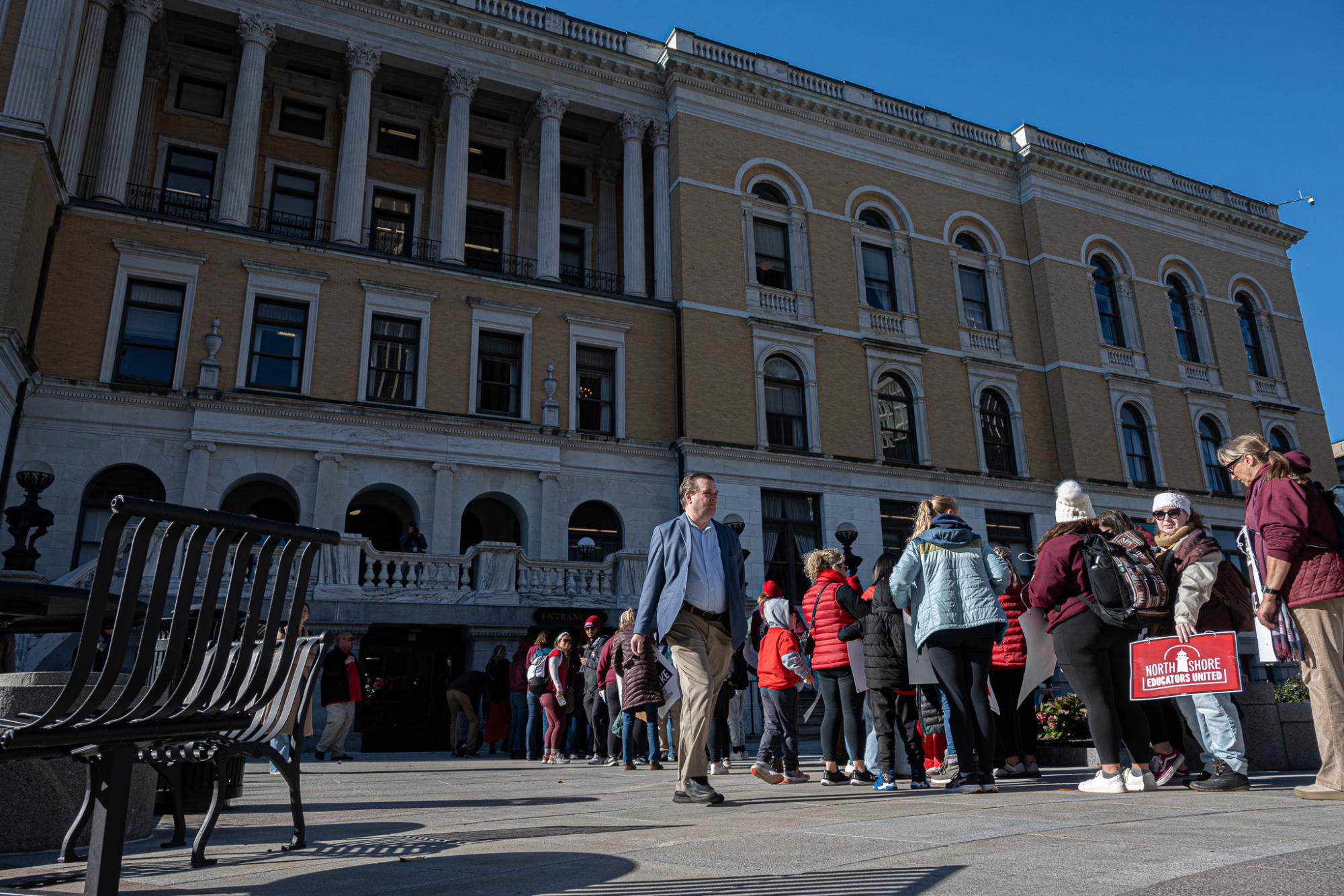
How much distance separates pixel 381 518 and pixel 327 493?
3769 mm

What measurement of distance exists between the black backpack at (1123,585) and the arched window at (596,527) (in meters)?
18.3

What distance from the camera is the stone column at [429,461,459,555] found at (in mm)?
22812

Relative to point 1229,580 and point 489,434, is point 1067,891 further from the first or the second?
point 489,434

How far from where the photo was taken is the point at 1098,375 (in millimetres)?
32500

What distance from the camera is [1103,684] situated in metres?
6.71

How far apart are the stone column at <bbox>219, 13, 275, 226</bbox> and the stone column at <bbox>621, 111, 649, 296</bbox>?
9881mm

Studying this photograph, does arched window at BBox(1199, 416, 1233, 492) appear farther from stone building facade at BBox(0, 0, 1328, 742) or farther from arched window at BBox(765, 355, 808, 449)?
arched window at BBox(765, 355, 808, 449)

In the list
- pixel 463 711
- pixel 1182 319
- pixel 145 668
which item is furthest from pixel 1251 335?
pixel 145 668

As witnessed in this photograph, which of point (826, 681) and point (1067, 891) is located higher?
point (826, 681)

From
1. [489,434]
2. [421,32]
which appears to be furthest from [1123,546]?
[421,32]

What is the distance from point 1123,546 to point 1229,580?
136 cm

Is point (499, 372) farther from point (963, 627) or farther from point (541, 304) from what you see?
point (963, 627)

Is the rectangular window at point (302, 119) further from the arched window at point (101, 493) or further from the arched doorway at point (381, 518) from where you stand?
the arched window at point (101, 493)

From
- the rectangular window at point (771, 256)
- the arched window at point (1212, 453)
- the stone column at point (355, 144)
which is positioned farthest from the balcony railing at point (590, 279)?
the arched window at point (1212, 453)
